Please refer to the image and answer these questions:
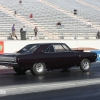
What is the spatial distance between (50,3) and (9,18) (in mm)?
10967

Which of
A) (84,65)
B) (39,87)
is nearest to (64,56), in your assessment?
(84,65)

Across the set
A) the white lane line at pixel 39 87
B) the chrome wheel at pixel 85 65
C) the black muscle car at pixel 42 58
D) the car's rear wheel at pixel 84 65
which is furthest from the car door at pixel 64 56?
the white lane line at pixel 39 87

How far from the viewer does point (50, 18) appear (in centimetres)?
4050

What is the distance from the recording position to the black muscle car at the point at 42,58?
15719 millimetres

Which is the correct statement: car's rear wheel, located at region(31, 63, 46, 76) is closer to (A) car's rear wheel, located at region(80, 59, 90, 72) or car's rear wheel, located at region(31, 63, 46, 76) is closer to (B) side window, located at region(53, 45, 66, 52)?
(B) side window, located at region(53, 45, 66, 52)

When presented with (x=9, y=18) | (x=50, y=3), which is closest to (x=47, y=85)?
(x=9, y=18)

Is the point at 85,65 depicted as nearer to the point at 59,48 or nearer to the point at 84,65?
the point at 84,65

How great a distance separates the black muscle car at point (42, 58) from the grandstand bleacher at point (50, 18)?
14705 mm

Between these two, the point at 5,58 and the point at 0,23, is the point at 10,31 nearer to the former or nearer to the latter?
the point at 0,23

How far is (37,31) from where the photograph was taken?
3438cm

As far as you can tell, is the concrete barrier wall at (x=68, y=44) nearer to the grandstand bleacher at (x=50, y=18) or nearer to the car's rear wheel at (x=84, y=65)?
the grandstand bleacher at (x=50, y=18)

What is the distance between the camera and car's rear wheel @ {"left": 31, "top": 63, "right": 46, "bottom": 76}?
16.2 meters

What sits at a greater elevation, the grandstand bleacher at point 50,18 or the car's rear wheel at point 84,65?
the grandstand bleacher at point 50,18

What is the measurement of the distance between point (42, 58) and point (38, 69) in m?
0.53
